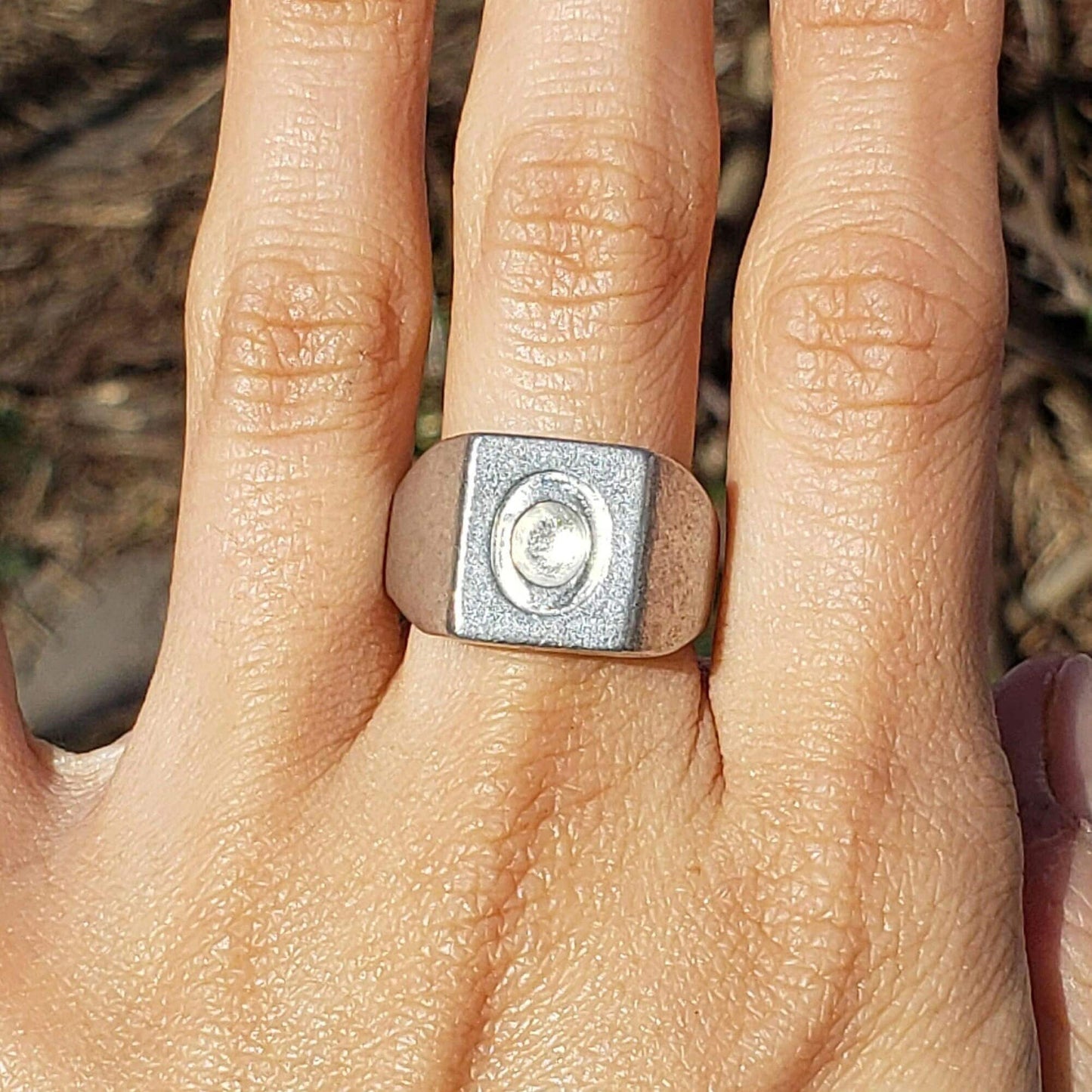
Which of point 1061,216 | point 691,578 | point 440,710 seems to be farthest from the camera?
point 1061,216

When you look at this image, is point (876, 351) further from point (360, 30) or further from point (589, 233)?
point (360, 30)

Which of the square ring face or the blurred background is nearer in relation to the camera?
the square ring face

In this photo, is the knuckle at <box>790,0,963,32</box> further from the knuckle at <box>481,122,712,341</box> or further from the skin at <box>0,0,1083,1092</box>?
the knuckle at <box>481,122,712,341</box>

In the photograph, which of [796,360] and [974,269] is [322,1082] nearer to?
[796,360]

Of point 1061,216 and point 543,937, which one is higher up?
point 1061,216

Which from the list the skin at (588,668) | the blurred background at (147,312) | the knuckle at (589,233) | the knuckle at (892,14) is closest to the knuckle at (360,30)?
the skin at (588,668)

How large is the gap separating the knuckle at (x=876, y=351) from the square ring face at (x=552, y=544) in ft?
0.72

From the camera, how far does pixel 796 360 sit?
4.87 ft

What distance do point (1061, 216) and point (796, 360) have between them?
1568 millimetres

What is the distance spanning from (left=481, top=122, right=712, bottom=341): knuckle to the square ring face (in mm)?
177

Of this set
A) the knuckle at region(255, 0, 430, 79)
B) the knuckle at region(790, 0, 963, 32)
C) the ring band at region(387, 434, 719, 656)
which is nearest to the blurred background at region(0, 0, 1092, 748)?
the knuckle at region(255, 0, 430, 79)

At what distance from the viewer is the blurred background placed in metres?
2.78

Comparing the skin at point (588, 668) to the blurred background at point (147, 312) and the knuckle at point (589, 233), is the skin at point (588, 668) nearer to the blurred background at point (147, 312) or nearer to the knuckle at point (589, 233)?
the knuckle at point (589, 233)

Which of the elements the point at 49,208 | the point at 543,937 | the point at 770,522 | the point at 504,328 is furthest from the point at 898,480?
the point at 49,208
